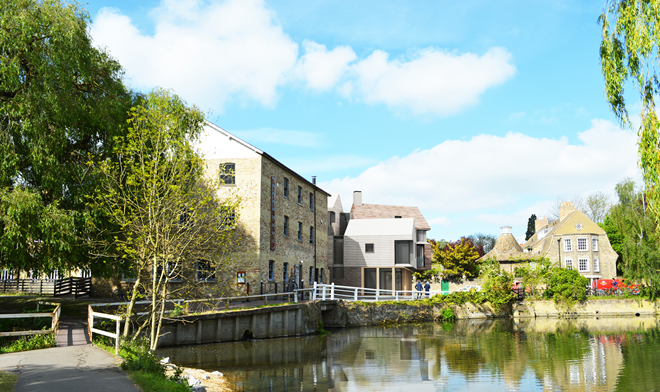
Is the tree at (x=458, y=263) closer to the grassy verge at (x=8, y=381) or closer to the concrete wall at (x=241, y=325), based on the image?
the concrete wall at (x=241, y=325)

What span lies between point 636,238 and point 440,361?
32602 mm

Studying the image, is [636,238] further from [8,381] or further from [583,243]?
[8,381]

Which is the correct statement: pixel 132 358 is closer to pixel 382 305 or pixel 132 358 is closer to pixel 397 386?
pixel 397 386

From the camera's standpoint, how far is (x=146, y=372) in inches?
411

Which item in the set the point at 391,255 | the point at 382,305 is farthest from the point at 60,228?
the point at 391,255

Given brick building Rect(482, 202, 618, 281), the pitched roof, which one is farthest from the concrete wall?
brick building Rect(482, 202, 618, 281)

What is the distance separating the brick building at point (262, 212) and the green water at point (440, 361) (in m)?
4.94

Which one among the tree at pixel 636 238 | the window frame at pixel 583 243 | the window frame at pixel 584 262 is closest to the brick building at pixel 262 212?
the tree at pixel 636 238

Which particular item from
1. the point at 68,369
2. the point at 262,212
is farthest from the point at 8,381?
the point at 262,212

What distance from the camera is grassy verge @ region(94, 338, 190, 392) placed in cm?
930

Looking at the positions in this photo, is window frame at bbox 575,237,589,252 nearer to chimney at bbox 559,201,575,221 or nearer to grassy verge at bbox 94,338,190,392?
chimney at bbox 559,201,575,221

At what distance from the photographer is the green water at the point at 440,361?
14.2 metres

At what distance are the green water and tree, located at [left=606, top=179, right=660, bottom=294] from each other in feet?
44.2

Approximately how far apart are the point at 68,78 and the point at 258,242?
1256 cm
